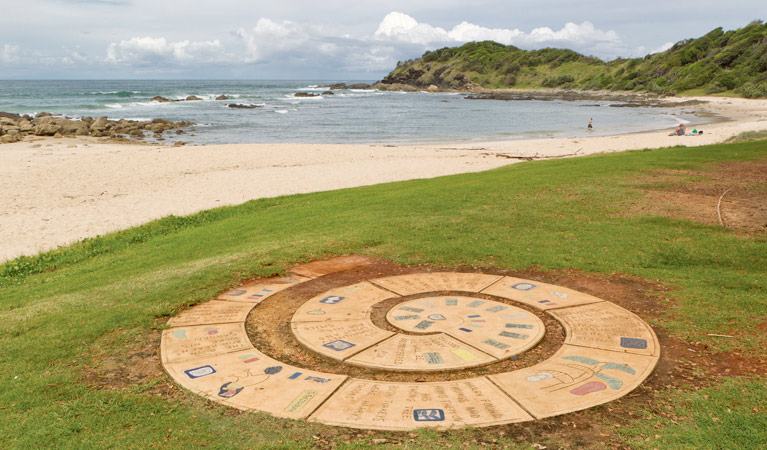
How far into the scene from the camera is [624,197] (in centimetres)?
1054

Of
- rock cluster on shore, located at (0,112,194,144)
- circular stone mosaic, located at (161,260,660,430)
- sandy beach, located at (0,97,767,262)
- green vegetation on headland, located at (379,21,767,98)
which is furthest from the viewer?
green vegetation on headland, located at (379,21,767,98)

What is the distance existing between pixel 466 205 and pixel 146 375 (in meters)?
7.56

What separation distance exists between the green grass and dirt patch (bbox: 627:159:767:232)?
445 mm

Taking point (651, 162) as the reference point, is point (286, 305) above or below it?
below

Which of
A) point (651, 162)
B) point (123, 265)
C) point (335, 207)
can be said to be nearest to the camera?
point (123, 265)

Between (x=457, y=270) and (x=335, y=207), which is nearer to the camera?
(x=457, y=270)

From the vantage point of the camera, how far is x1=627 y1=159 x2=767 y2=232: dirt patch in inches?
351

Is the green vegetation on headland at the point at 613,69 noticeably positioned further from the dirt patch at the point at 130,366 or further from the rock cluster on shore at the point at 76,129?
the dirt patch at the point at 130,366

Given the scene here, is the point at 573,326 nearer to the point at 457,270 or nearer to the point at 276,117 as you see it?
the point at 457,270

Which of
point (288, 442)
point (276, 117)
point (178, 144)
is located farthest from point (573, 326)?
point (276, 117)

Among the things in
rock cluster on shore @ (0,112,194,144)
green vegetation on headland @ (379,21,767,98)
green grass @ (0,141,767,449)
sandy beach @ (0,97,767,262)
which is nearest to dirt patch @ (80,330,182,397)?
green grass @ (0,141,767,449)

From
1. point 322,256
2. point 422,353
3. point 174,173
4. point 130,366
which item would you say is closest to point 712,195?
point 322,256

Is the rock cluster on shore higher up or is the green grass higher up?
the rock cluster on shore

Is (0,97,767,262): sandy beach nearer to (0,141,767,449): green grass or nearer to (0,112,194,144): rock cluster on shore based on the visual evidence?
(0,112,194,144): rock cluster on shore
